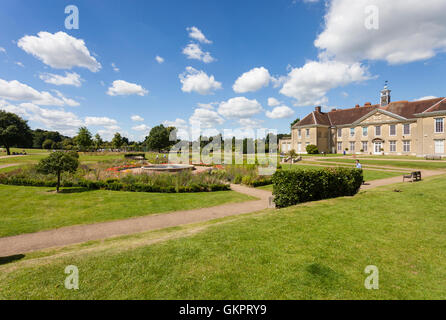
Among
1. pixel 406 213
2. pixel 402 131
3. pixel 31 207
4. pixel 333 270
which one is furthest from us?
pixel 402 131

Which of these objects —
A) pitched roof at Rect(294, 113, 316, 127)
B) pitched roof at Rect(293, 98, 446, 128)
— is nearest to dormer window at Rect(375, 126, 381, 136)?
pitched roof at Rect(293, 98, 446, 128)

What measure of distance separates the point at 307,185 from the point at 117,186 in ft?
39.5

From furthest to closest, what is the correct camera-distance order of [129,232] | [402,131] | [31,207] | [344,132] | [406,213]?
[344,132], [402,131], [31,207], [129,232], [406,213]

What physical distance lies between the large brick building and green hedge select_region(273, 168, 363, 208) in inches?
1468

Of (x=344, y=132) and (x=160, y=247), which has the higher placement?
(x=344, y=132)

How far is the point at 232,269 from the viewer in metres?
4.02

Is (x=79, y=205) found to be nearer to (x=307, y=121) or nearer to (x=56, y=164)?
(x=56, y=164)

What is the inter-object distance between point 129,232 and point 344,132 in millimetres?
53699

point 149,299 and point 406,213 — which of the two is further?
point 406,213

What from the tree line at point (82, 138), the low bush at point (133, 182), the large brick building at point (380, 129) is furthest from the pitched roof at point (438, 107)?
the low bush at point (133, 182)

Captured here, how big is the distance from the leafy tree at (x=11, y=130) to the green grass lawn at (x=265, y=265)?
62.6 m

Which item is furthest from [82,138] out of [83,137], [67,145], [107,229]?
[107,229]

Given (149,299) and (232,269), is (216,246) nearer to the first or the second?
(232,269)
